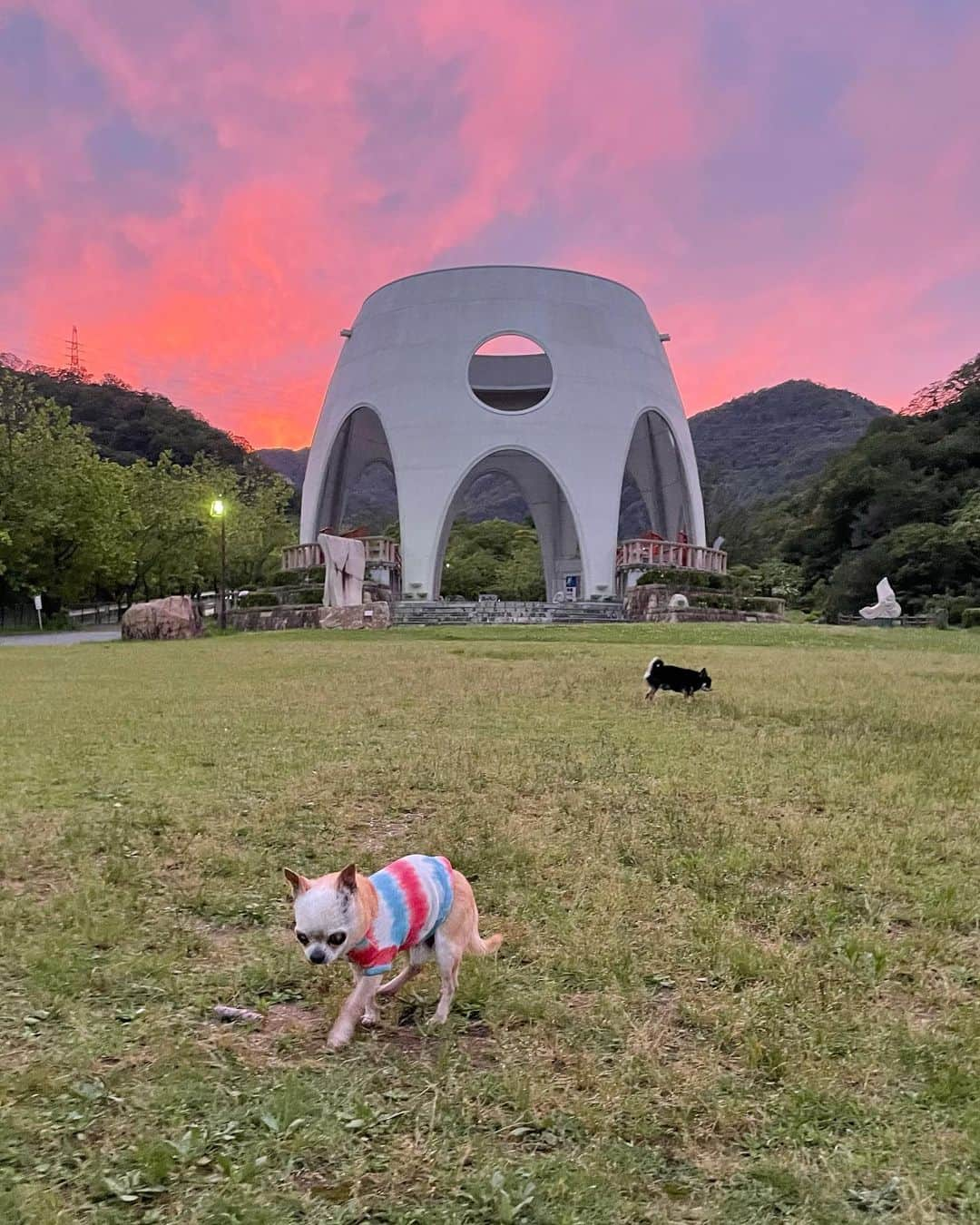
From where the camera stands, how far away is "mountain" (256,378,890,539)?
66.9 metres

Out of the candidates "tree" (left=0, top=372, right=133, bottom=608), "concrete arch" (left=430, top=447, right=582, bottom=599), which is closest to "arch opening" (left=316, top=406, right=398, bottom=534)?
"concrete arch" (left=430, top=447, right=582, bottom=599)

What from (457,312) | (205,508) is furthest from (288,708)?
(205,508)

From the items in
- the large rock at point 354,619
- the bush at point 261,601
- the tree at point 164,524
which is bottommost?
the large rock at point 354,619

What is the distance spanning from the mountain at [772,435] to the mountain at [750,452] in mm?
82

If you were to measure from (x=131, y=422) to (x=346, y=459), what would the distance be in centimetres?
2942

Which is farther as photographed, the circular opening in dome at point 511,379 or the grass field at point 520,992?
the circular opening in dome at point 511,379

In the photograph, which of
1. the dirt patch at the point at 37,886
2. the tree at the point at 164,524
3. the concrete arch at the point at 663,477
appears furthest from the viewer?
the concrete arch at the point at 663,477

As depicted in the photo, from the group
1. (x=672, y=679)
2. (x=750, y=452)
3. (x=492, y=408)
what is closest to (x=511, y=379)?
(x=492, y=408)

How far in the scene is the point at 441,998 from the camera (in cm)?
221

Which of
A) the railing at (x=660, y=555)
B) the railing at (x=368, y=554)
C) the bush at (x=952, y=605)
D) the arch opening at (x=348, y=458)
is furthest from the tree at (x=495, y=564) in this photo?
the bush at (x=952, y=605)

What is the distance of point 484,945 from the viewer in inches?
93.0

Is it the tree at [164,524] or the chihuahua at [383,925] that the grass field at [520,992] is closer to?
the chihuahua at [383,925]

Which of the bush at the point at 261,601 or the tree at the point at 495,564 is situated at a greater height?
the tree at the point at 495,564

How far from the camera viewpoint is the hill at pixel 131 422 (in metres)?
53.0
